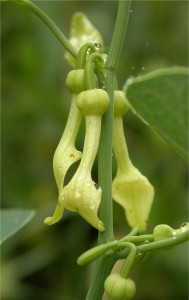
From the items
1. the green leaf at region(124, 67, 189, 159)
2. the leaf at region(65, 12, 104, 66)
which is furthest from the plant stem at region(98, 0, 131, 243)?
the leaf at region(65, 12, 104, 66)

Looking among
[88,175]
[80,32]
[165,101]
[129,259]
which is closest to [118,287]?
[129,259]

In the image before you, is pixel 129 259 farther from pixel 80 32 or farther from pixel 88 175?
pixel 80 32

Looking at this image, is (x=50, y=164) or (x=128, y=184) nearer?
(x=128, y=184)

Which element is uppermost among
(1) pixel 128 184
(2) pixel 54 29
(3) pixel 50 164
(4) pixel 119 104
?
(2) pixel 54 29

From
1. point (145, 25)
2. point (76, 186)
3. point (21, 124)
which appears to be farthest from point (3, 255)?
point (76, 186)

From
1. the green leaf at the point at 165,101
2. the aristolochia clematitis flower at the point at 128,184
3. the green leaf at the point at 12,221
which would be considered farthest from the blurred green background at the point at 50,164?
the green leaf at the point at 165,101

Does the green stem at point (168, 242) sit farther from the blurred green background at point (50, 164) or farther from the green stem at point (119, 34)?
the blurred green background at point (50, 164)
